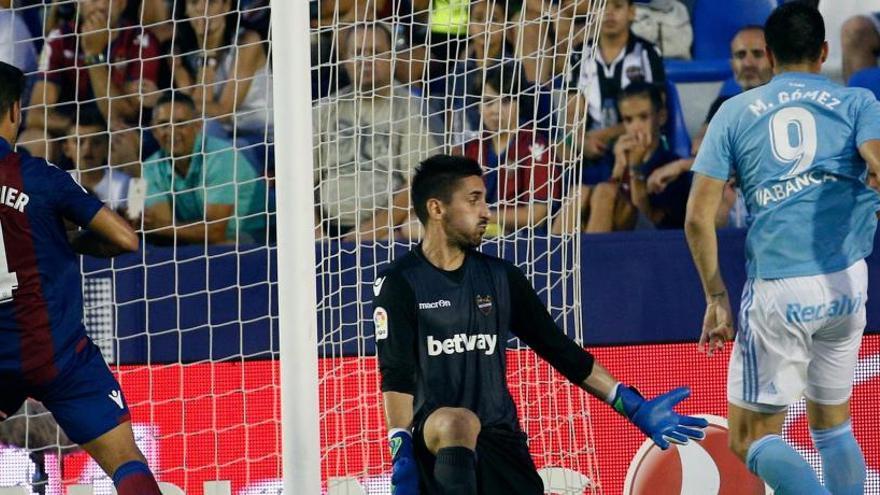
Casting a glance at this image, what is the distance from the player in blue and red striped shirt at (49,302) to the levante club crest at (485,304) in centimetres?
109

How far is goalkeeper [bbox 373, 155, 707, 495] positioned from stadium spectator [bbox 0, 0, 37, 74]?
10.3ft

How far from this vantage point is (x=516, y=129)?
590cm

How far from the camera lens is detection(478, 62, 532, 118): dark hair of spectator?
6.27 metres

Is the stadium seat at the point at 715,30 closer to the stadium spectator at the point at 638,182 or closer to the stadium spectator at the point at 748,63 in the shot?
the stadium spectator at the point at 748,63

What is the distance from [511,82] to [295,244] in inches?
102

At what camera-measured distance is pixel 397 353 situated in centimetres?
432

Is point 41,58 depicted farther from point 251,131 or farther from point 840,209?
point 840,209

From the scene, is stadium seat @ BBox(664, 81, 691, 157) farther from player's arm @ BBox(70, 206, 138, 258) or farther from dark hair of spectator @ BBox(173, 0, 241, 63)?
player's arm @ BBox(70, 206, 138, 258)

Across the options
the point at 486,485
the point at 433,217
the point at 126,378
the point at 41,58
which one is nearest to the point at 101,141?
the point at 41,58

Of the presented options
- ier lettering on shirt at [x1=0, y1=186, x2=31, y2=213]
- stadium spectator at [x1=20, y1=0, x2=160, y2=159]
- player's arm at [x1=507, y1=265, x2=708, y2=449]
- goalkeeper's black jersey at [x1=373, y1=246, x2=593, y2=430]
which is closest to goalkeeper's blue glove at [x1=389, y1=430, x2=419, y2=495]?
goalkeeper's black jersey at [x1=373, y1=246, x2=593, y2=430]

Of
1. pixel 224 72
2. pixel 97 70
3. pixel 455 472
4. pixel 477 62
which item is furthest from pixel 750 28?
pixel 455 472

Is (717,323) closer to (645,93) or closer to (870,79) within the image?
(645,93)

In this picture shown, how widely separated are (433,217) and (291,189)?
2.45ft

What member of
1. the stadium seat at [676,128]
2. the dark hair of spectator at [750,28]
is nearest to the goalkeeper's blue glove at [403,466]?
the stadium seat at [676,128]
